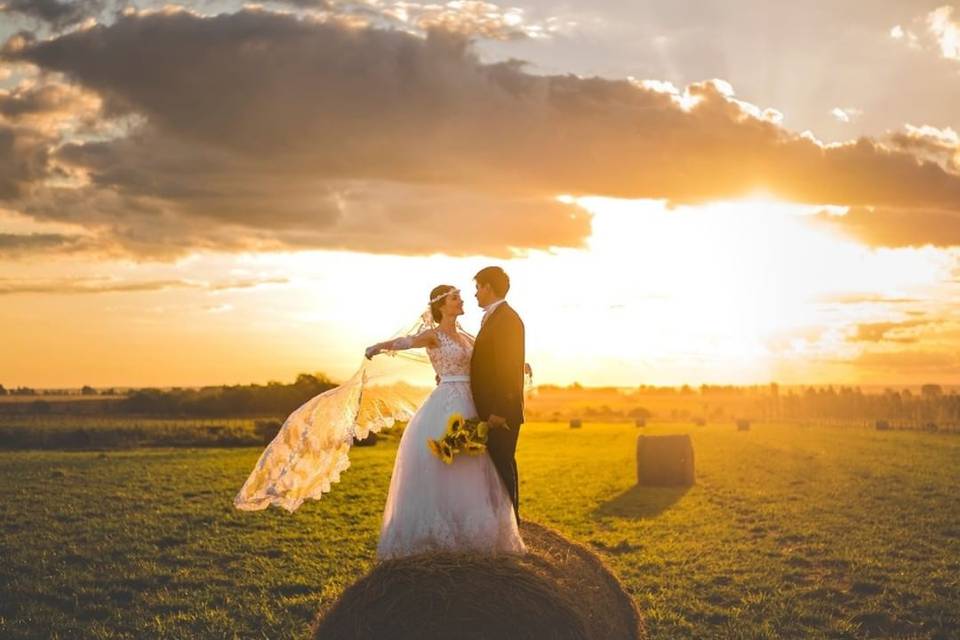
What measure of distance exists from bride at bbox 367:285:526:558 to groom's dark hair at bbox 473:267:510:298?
0.29 meters

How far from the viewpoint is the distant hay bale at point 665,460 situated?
2444cm

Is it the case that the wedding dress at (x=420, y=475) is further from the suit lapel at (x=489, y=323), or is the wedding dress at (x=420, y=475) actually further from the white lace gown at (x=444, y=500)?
the suit lapel at (x=489, y=323)

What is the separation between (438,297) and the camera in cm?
754

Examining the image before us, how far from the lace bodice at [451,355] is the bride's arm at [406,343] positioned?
5cm

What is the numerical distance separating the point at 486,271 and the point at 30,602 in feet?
25.2

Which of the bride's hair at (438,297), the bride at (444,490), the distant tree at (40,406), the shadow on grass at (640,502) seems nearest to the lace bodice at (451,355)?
the bride at (444,490)

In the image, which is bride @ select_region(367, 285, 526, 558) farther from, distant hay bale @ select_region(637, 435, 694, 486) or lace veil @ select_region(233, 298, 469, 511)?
distant hay bale @ select_region(637, 435, 694, 486)

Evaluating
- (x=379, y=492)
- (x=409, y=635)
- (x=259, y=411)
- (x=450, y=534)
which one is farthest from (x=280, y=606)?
(x=259, y=411)

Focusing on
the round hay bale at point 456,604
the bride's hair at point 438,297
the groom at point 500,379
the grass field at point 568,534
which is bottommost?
the grass field at point 568,534

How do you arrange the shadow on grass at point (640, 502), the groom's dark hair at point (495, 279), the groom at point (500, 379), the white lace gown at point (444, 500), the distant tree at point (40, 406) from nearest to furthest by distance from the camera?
1. the white lace gown at point (444, 500)
2. the groom at point (500, 379)
3. the groom's dark hair at point (495, 279)
4. the shadow on grass at point (640, 502)
5. the distant tree at point (40, 406)

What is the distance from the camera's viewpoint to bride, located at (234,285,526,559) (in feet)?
23.0

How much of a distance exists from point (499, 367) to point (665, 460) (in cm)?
Result: 1810

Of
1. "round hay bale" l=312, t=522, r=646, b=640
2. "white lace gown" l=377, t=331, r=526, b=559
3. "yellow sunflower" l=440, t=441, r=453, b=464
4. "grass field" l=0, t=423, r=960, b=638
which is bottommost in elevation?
"grass field" l=0, t=423, r=960, b=638

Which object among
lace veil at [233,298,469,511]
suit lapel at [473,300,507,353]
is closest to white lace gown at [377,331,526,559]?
suit lapel at [473,300,507,353]
